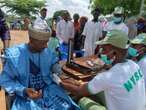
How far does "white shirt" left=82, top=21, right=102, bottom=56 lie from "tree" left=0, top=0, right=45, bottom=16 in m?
41.8

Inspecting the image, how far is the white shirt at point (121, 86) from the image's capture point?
3.82 m

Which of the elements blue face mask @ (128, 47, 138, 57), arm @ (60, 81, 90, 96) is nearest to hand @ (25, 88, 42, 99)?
arm @ (60, 81, 90, 96)

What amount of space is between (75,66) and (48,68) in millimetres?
1310

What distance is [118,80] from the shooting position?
3814 mm

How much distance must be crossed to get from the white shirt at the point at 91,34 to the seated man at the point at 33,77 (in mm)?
5983

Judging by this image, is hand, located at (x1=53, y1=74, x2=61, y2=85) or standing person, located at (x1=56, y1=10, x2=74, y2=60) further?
standing person, located at (x1=56, y1=10, x2=74, y2=60)

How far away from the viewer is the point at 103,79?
3.83 m

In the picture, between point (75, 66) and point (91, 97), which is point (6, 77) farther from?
point (75, 66)

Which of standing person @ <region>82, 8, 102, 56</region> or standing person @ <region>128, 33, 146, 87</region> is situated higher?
standing person @ <region>128, 33, 146, 87</region>

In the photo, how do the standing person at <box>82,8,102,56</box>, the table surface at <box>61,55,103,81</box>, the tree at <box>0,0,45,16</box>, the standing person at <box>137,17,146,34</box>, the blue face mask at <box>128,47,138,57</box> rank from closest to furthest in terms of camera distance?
the blue face mask at <box>128,47,138,57</box>
the table surface at <box>61,55,103,81</box>
the standing person at <box>137,17,146,34</box>
the standing person at <box>82,8,102,56</box>
the tree at <box>0,0,45,16</box>

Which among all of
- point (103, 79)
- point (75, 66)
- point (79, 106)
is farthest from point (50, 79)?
point (75, 66)

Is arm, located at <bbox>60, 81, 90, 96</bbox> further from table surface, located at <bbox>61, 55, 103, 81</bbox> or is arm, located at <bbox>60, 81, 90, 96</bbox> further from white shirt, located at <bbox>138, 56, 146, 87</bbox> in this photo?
white shirt, located at <bbox>138, 56, 146, 87</bbox>

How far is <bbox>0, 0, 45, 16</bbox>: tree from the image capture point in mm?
52906

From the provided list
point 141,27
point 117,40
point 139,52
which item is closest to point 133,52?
point 139,52
